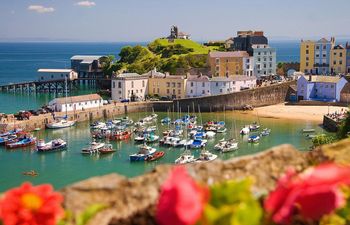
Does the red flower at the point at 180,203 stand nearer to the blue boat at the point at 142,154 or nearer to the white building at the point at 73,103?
the blue boat at the point at 142,154

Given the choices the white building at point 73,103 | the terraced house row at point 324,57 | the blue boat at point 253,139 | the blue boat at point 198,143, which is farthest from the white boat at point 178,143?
the terraced house row at point 324,57

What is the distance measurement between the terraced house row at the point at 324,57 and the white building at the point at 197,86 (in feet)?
53.4

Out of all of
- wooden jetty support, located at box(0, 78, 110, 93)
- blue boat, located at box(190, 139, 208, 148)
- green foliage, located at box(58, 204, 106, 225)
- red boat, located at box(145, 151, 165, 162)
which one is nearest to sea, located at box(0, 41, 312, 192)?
red boat, located at box(145, 151, 165, 162)

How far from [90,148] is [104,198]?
29.9 meters

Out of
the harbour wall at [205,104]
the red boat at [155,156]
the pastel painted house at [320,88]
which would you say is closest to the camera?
the red boat at [155,156]

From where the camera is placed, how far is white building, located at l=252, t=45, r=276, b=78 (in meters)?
63.3

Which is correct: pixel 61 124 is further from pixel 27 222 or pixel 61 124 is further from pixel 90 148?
pixel 27 222

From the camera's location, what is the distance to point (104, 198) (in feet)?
9.46

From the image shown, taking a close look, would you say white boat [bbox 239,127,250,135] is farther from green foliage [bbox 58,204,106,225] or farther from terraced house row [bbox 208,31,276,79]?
green foliage [bbox 58,204,106,225]

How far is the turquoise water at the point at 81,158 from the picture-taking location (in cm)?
2659

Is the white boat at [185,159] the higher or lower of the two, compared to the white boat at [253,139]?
lower

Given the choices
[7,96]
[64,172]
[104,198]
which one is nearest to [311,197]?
[104,198]

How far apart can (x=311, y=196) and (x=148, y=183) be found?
37.0 inches

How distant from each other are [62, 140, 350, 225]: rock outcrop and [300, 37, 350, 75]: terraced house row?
60.8m
